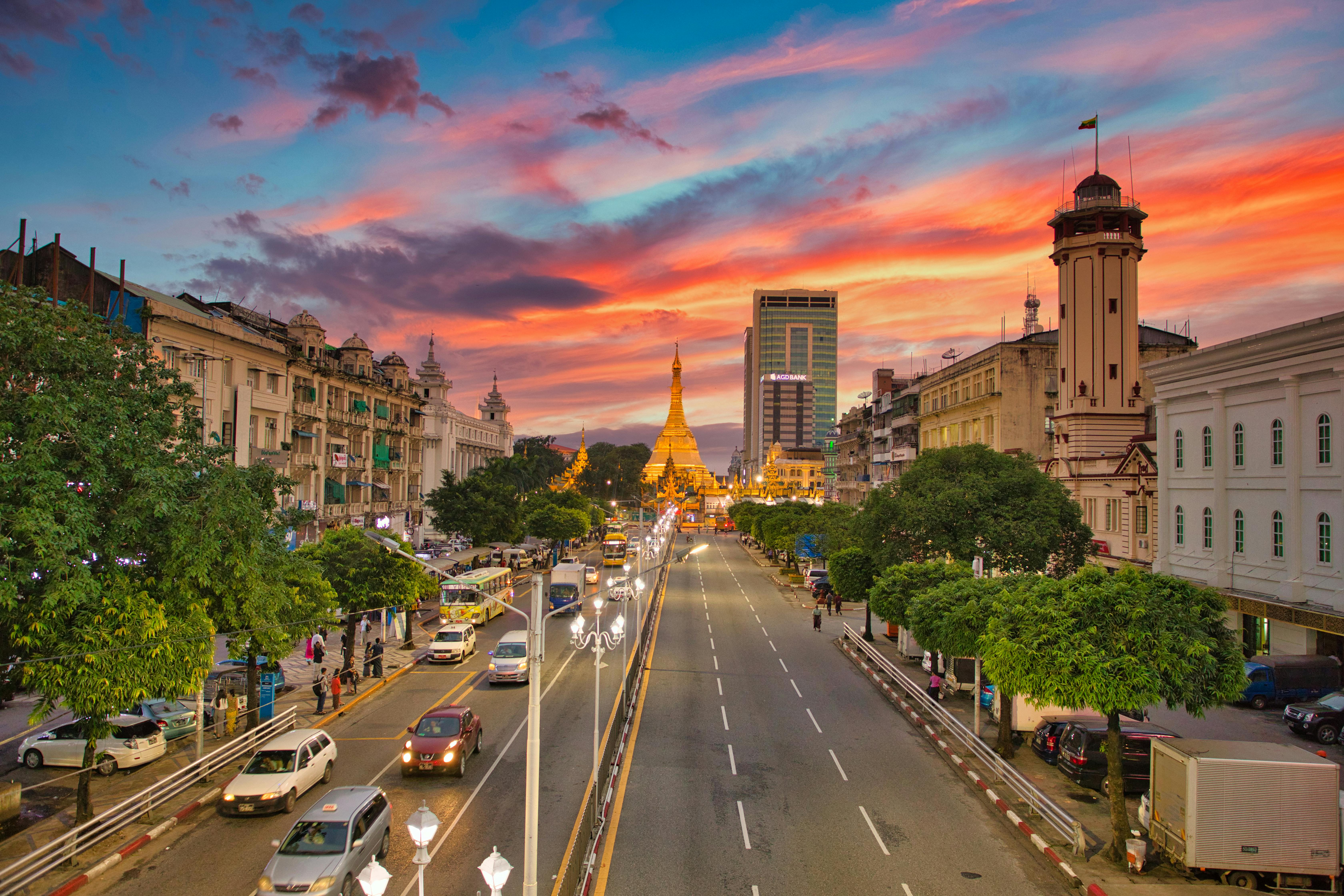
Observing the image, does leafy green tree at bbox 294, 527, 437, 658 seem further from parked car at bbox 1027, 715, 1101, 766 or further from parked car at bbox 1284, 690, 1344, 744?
parked car at bbox 1284, 690, 1344, 744

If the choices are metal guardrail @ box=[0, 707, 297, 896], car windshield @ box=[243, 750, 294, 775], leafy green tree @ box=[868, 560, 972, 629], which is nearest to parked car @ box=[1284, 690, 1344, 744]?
leafy green tree @ box=[868, 560, 972, 629]

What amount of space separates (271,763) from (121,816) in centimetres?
301

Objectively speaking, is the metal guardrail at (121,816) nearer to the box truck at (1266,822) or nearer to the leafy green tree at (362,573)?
the leafy green tree at (362,573)

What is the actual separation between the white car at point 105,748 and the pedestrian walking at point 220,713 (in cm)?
230

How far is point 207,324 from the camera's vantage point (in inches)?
1709

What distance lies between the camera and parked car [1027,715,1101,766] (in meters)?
23.2

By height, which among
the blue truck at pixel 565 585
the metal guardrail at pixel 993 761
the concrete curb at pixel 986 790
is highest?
the blue truck at pixel 565 585

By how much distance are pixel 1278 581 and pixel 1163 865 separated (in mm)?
19308

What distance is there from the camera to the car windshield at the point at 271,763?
19406 mm

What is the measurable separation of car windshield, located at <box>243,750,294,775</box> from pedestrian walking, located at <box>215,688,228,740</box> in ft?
Answer: 20.1

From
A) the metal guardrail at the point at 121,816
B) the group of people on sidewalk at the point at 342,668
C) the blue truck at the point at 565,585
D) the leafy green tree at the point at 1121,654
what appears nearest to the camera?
the metal guardrail at the point at 121,816

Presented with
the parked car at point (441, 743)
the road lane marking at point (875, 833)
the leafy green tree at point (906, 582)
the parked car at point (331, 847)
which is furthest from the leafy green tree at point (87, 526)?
the leafy green tree at point (906, 582)

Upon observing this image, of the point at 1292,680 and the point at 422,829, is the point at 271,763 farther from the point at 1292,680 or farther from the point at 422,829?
the point at 1292,680

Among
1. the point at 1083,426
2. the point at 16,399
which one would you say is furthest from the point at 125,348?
the point at 1083,426
